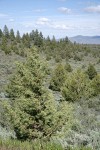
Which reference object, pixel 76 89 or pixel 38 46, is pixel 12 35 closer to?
pixel 38 46

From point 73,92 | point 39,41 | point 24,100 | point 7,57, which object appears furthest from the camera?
point 39,41

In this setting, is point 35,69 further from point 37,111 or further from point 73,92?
point 73,92

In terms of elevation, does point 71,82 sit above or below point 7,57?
above

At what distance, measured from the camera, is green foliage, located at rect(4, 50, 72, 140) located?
461 inches

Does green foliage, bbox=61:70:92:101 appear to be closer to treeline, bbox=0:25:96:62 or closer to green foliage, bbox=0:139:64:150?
green foliage, bbox=0:139:64:150

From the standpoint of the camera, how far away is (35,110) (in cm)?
1191

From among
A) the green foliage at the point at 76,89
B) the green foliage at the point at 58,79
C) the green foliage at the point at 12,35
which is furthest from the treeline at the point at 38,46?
the green foliage at the point at 76,89

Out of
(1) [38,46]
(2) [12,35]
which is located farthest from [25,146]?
(2) [12,35]

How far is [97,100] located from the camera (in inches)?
932

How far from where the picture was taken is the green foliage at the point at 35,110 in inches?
461

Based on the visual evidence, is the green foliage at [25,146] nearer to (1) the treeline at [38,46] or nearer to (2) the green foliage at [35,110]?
(2) the green foliage at [35,110]

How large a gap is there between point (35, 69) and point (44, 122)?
75.3 inches

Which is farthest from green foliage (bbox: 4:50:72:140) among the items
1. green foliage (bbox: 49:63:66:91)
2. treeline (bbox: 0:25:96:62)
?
treeline (bbox: 0:25:96:62)

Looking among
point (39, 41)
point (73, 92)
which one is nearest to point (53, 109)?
point (73, 92)
